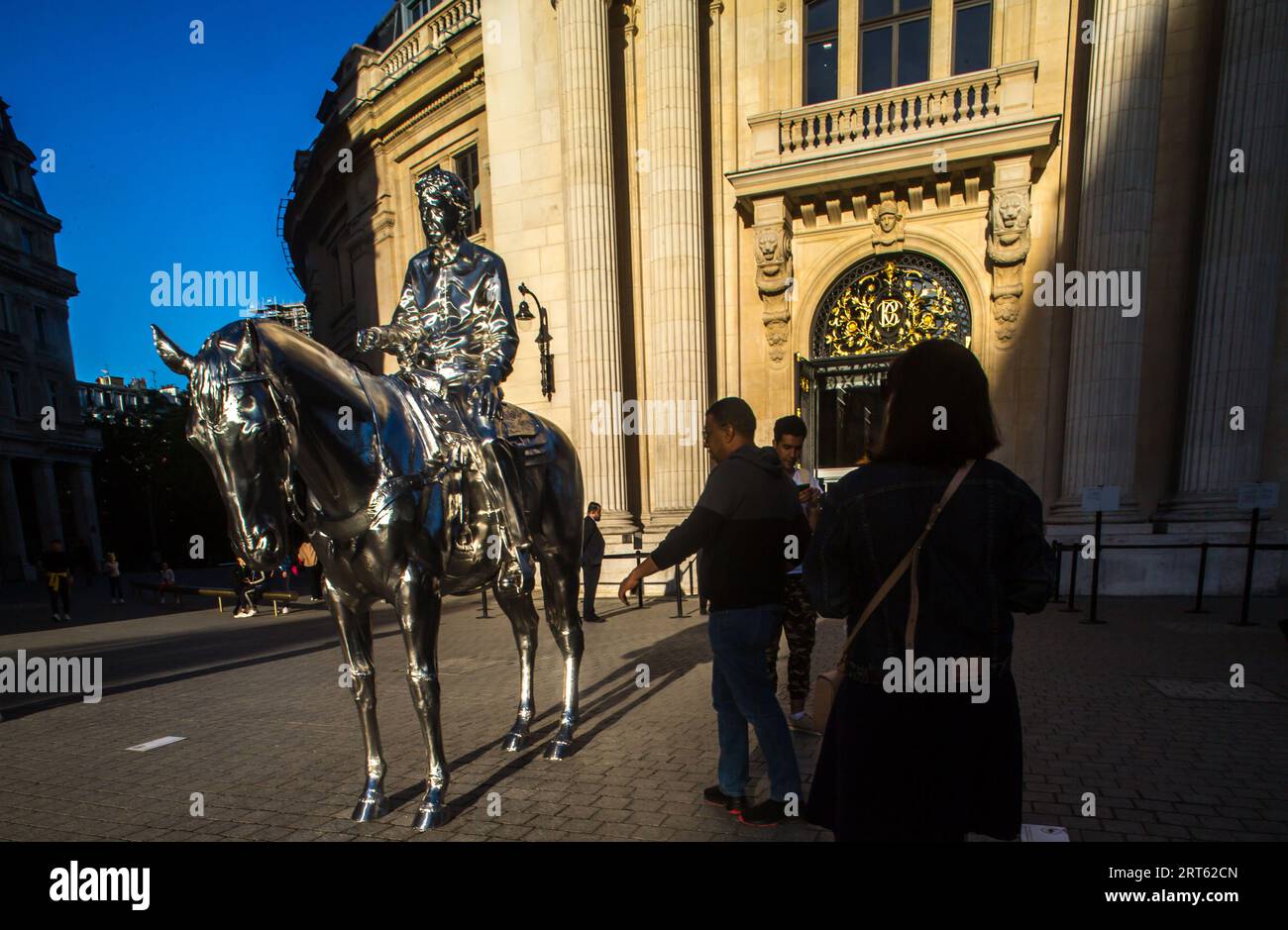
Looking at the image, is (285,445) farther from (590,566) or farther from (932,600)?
(590,566)

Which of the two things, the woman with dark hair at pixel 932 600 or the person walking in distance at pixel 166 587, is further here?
the person walking in distance at pixel 166 587

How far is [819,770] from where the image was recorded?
2023 millimetres

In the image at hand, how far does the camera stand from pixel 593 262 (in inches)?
447

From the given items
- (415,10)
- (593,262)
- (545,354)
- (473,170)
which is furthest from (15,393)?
(593,262)

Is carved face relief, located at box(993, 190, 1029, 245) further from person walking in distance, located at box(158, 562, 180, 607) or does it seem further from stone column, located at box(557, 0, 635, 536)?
person walking in distance, located at box(158, 562, 180, 607)

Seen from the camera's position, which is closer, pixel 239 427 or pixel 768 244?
pixel 239 427

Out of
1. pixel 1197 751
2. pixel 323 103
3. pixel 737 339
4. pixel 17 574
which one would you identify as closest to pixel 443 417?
pixel 1197 751

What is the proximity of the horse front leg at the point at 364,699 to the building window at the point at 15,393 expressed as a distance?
43.9m

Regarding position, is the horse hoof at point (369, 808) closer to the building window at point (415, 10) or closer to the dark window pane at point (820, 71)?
the dark window pane at point (820, 71)

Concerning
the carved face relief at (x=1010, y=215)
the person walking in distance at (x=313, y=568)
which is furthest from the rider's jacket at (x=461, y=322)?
the carved face relief at (x=1010, y=215)

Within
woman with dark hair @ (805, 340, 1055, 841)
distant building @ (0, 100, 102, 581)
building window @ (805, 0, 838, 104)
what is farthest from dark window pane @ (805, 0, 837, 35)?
distant building @ (0, 100, 102, 581)

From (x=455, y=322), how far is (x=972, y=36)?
1259cm

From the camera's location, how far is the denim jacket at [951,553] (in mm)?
1668

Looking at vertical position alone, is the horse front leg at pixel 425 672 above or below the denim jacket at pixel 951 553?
Result: below
